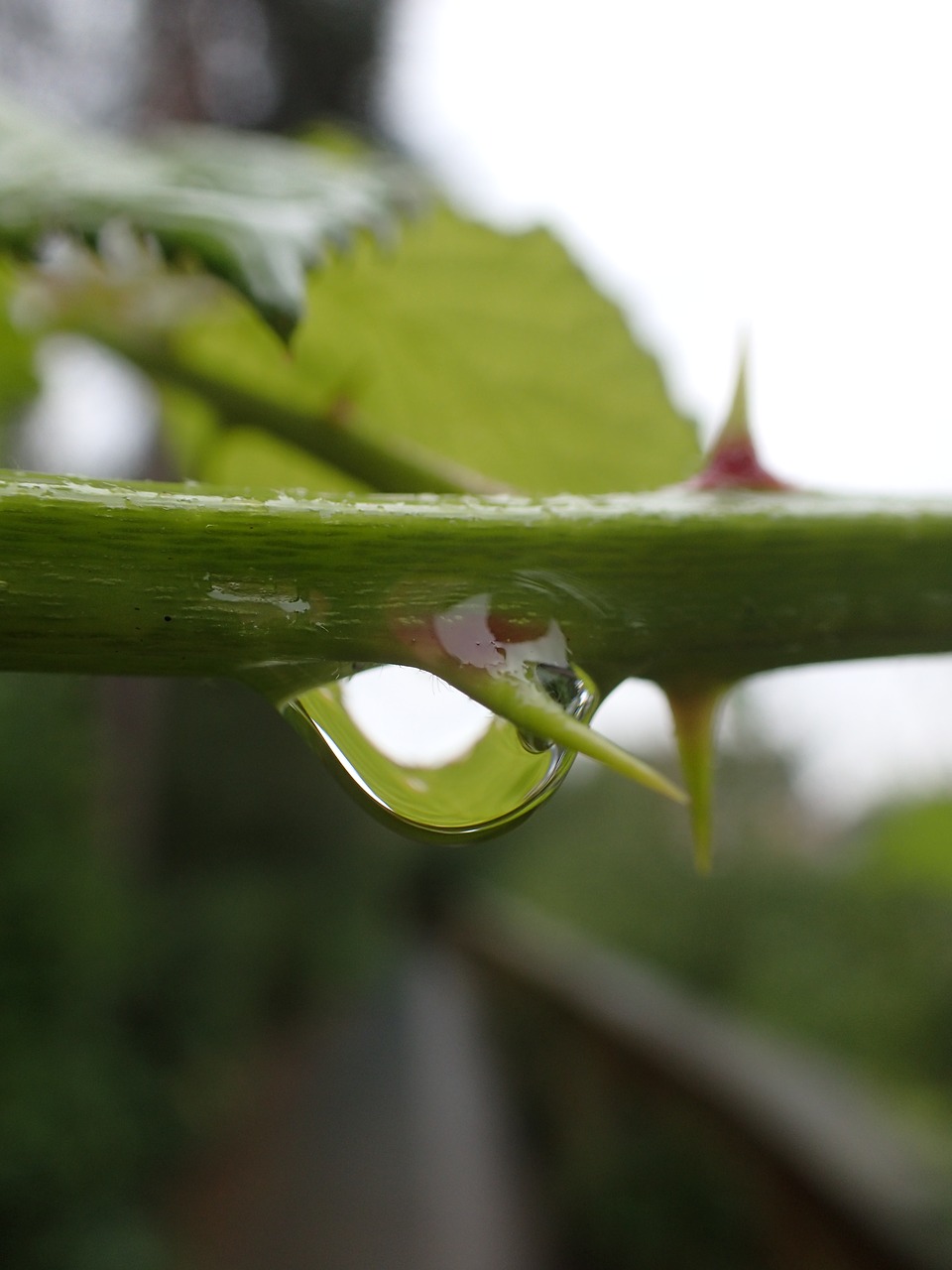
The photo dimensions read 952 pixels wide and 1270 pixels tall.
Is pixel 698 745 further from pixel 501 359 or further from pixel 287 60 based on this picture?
pixel 287 60

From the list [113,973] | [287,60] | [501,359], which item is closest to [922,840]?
[501,359]

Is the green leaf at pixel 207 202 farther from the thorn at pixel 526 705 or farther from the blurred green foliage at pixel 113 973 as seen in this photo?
the blurred green foliage at pixel 113 973

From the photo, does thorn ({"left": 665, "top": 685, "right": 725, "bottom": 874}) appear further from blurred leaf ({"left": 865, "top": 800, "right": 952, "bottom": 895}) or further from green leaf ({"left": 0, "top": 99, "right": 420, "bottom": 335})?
blurred leaf ({"left": 865, "top": 800, "right": 952, "bottom": 895})

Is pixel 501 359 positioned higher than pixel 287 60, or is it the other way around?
pixel 287 60

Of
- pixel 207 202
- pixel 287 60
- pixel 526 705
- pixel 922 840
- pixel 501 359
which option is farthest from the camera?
pixel 287 60

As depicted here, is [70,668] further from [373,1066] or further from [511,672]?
[373,1066]

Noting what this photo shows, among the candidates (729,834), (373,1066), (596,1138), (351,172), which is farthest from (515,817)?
(373,1066)

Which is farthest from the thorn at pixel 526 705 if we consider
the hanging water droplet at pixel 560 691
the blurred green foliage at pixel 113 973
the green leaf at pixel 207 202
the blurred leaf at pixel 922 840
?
the blurred green foliage at pixel 113 973
